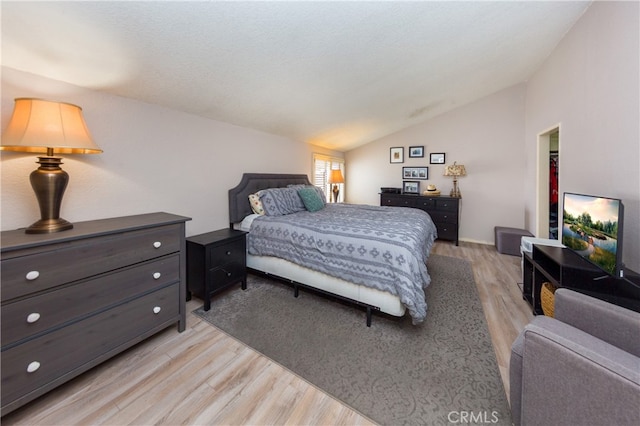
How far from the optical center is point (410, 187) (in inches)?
210

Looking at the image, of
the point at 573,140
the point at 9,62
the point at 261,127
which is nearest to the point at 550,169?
the point at 573,140

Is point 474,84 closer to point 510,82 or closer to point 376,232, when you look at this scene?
point 510,82

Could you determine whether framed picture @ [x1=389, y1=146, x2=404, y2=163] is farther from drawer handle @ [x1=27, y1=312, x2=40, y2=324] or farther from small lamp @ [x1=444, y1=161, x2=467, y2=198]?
drawer handle @ [x1=27, y1=312, x2=40, y2=324]

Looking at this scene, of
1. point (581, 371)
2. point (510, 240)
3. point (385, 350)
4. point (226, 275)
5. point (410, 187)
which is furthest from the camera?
point (410, 187)

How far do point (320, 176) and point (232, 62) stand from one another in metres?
3.34

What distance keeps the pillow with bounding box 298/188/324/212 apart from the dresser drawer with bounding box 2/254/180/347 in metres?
1.89

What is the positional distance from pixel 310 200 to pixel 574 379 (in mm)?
2952

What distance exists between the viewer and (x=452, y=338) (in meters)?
1.95

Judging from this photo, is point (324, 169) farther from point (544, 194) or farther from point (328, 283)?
point (544, 194)

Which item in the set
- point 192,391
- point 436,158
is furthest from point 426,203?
point 192,391

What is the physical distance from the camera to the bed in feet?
6.45

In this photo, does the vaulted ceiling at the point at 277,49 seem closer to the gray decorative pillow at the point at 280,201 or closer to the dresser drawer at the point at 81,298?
the gray decorative pillow at the point at 280,201

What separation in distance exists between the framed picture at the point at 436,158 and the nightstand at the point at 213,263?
423 centimetres

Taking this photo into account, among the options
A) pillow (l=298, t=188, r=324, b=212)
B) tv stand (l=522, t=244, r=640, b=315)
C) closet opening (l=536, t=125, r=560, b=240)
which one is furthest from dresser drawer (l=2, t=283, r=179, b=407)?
closet opening (l=536, t=125, r=560, b=240)
